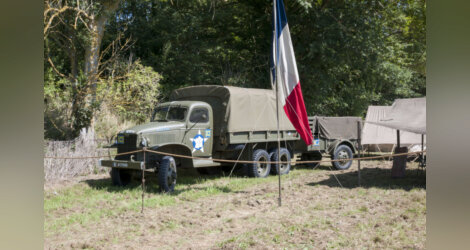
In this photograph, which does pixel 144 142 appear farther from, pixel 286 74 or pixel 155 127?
pixel 286 74

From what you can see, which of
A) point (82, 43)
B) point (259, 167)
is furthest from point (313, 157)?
point (82, 43)

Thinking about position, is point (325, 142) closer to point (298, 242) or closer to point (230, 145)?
point (230, 145)

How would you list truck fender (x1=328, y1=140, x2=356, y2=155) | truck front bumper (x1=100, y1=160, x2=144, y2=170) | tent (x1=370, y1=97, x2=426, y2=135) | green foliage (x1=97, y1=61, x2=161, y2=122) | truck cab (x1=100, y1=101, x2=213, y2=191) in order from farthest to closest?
1. green foliage (x1=97, y1=61, x2=161, y2=122)
2. truck fender (x1=328, y1=140, x2=356, y2=155)
3. tent (x1=370, y1=97, x2=426, y2=135)
4. truck cab (x1=100, y1=101, x2=213, y2=191)
5. truck front bumper (x1=100, y1=160, x2=144, y2=170)

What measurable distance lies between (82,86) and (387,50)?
37.8 ft

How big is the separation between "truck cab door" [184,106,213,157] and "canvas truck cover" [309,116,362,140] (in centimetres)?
Answer: 358

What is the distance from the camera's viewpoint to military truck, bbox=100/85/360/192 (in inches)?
329

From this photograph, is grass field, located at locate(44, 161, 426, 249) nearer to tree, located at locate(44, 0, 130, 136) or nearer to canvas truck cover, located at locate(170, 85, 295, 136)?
canvas truck cover, located at locate(170, 85, 295, 136)


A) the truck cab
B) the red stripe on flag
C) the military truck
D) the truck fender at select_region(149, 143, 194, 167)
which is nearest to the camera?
the red stripe on flag

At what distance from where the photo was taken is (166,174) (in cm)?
795

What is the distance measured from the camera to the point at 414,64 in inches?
934

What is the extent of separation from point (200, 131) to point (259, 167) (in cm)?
201

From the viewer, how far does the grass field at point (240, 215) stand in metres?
5.02

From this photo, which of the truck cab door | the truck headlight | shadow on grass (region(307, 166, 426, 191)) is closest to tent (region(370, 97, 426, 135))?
shadow on grass (region(307, 166, 426, 191))
